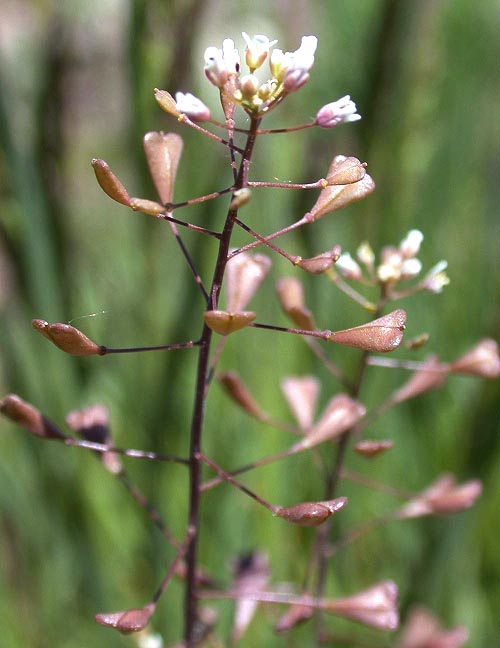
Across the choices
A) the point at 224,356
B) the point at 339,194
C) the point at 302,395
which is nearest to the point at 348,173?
the point at 339,194

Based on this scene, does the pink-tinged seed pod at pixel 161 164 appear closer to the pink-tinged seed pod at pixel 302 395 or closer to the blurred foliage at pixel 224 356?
the pink-tinged seed pod at pixel 302 395

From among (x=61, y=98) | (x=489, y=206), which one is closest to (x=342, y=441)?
(x=489, y=206)

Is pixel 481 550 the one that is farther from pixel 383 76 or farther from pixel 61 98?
pixel 61 98

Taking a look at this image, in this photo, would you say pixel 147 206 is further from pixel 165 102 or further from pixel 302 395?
pixel 302 395

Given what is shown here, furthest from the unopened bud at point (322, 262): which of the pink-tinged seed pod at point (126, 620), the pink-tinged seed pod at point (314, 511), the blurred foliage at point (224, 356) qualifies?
the blurred foliage at point (224, 356)

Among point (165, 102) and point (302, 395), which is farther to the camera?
point (302, 395)
